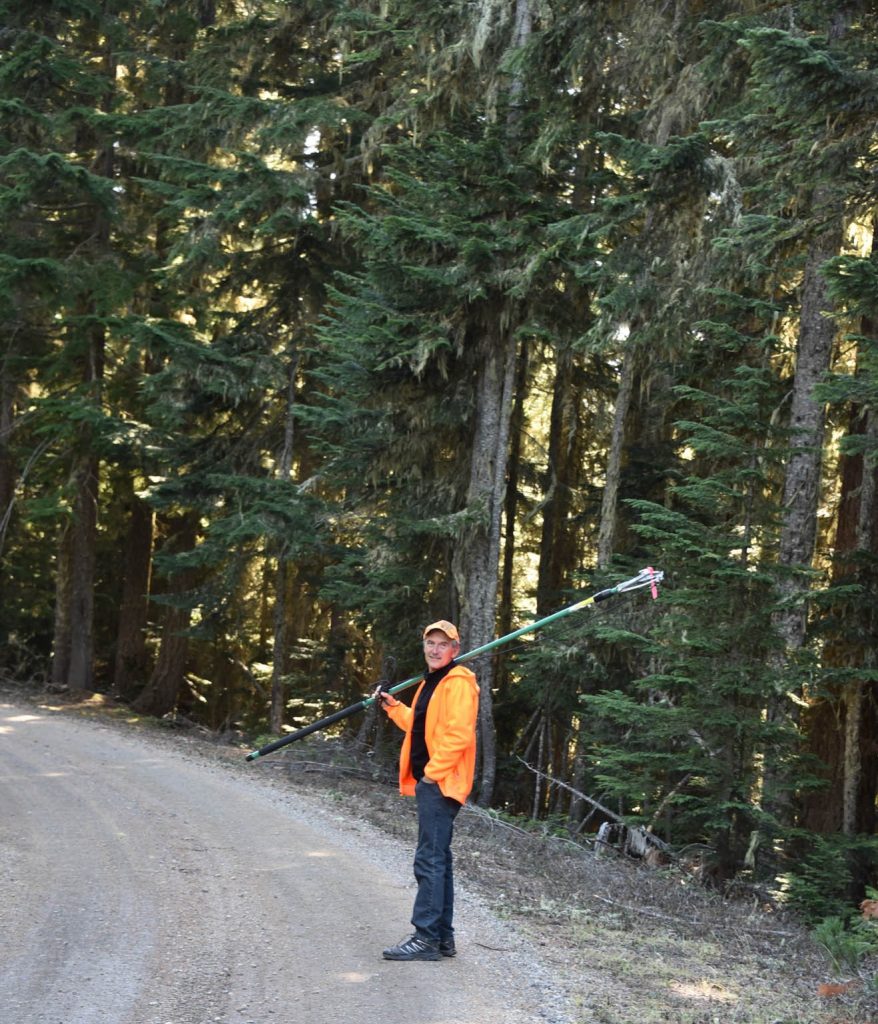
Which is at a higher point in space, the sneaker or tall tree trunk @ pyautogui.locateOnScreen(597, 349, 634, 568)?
tall tree trunk @ pyautogui.locateOnScreen(597, 349, 634, 568)

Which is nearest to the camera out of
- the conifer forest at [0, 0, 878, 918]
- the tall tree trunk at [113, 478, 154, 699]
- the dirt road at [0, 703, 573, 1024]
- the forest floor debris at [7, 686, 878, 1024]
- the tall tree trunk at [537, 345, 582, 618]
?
the dirt road at [0, 703, 573, 1024]

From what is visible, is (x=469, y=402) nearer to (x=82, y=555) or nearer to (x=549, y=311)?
(x=549, y=311)

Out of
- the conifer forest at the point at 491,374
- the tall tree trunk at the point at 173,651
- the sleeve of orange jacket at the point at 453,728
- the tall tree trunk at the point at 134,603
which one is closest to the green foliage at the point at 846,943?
the conifer forest at the point at 491,374

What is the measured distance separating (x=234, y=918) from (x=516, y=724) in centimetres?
1335

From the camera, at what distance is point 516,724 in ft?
66.7

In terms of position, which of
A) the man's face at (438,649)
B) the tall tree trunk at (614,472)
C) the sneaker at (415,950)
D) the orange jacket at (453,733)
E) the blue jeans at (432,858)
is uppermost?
the tall tree trunk at (614,472)

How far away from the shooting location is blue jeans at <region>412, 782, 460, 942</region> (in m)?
6.62

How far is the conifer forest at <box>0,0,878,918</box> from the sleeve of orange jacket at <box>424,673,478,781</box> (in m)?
4.20

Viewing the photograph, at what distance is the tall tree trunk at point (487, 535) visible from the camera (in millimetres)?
16281

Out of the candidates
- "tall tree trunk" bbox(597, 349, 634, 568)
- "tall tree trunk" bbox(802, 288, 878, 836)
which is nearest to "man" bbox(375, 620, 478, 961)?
"tall tree trunk" bbox(802, 288, 878, 836)

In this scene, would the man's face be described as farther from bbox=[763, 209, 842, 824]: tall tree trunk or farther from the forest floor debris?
bbox=[763, 209, 842, 824]: tall tree trunk

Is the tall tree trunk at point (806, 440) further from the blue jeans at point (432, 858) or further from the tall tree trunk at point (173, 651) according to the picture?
the tall tree trunk at point (173, 651)

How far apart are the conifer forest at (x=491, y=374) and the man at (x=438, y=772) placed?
164 inches

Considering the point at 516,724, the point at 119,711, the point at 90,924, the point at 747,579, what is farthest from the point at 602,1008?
the point at 119,711
